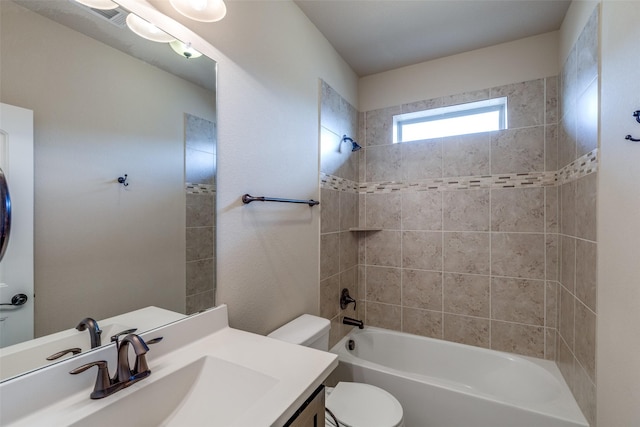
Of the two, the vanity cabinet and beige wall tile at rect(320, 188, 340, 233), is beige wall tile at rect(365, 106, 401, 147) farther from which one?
the vanity cabinet

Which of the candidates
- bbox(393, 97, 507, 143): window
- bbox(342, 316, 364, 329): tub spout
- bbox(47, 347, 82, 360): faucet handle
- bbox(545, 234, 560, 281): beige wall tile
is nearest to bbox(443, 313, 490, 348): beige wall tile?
bbox(545, 234, 560, 281): beige wall tile

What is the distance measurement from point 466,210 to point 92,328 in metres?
2.27

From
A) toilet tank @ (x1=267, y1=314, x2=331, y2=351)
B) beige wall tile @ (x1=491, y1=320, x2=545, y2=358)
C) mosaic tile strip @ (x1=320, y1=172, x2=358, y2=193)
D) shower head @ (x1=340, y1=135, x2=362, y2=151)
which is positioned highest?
shower head @ (x1=340, y1=135, x2=362, y2=151)

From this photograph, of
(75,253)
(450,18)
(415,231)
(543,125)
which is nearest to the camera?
(75,253)

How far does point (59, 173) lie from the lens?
70 cm

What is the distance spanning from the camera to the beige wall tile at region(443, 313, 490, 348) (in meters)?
2.06

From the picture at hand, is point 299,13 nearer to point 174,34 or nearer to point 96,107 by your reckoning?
point 174,34

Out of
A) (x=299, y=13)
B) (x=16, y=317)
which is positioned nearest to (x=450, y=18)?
(x=299, y=13)

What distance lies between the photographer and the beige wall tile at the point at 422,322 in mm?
2191

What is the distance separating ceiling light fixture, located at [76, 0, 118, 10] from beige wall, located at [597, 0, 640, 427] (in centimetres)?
180

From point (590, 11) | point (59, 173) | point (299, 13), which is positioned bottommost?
point (59, 173)

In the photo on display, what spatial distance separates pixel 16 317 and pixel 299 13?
1.88m

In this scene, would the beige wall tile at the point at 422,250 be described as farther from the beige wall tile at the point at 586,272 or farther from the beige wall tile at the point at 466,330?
the beige wall tile at the point at 586,272

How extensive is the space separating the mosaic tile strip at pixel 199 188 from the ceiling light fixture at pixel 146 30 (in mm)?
507
